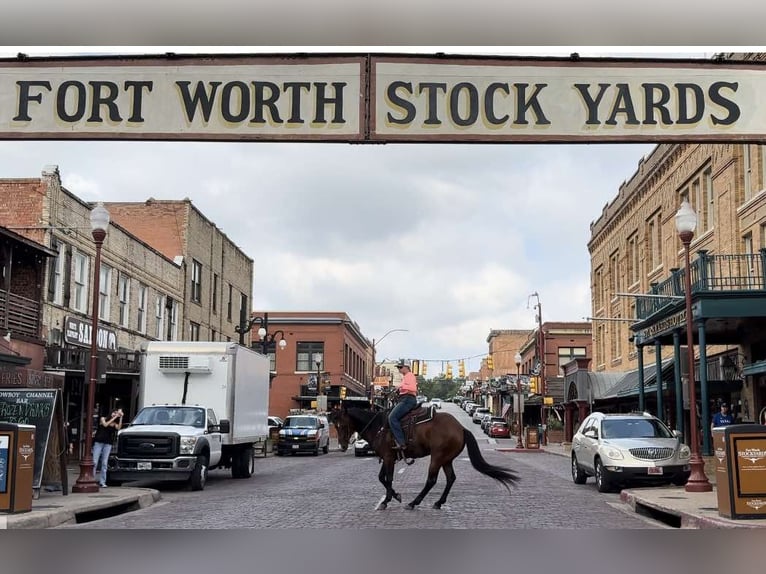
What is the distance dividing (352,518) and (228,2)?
8242mm

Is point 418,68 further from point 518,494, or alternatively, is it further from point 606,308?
point 606,308

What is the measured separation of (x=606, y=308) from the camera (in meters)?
49.0

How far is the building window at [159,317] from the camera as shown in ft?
130

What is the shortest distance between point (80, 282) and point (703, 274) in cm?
2001

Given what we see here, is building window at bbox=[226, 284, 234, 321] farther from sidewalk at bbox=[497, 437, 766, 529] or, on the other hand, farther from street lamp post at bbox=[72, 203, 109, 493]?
sidewalk at bbox=[497, 437, 766, 529]

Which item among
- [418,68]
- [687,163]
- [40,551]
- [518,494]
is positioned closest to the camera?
[418,68]

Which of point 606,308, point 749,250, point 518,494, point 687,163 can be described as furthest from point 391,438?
point 606,308

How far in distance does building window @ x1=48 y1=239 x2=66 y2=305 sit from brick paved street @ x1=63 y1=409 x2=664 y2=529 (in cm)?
856

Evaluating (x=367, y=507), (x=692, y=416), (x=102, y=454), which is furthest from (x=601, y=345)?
(x=367, y=507)

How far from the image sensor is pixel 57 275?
29156mm

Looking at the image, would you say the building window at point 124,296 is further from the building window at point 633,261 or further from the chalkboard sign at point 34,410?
the building window at point 633,261

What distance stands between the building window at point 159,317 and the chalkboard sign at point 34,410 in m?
23.4

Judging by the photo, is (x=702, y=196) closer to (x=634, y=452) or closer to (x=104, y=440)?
(x=634, y=452)

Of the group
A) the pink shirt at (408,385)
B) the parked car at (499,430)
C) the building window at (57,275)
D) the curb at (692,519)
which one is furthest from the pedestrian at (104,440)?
the parked car at (499,430)
